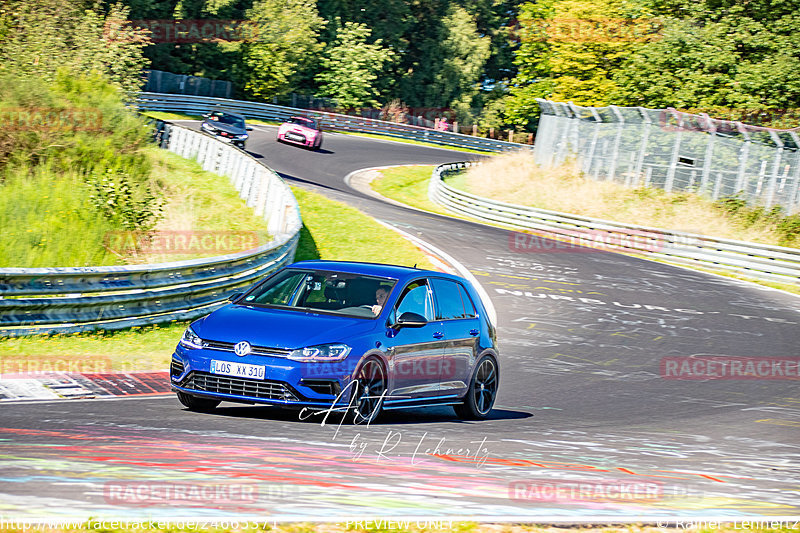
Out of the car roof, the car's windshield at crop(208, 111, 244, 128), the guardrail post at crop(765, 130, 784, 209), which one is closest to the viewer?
the car roof

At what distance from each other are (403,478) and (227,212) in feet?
59.8

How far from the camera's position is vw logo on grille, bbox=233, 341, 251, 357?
820 cm

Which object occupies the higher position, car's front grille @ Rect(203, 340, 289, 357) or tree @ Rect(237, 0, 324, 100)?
tree @ Rect(237, 0, 324, 100)

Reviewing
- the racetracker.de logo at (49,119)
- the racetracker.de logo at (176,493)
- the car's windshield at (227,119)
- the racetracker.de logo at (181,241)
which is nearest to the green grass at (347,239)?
the racetracker.de logo at (181,241)

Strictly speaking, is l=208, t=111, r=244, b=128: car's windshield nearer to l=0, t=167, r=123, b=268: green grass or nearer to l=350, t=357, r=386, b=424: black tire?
l=0, t=167, r=123, b=268: green grass

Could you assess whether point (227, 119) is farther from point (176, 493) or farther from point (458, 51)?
point (176, 493)

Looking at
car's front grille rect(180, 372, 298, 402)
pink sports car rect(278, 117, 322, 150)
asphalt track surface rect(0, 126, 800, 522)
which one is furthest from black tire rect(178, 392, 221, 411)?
pink sports car rect(278, 117, 322, 150)

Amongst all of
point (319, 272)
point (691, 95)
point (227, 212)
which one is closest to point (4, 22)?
point (227, 212)

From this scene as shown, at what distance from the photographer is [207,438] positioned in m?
6.94

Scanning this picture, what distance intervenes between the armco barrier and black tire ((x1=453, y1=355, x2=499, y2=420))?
5.11m

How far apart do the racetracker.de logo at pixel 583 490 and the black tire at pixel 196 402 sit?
143 inches

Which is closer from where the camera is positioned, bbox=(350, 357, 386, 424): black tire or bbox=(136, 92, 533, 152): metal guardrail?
bbox=(350, 357, 386, 424): black tire

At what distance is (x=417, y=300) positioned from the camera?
31.7ft

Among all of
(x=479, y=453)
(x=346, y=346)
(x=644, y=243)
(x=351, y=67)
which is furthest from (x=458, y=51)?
(x=479, y=453)
